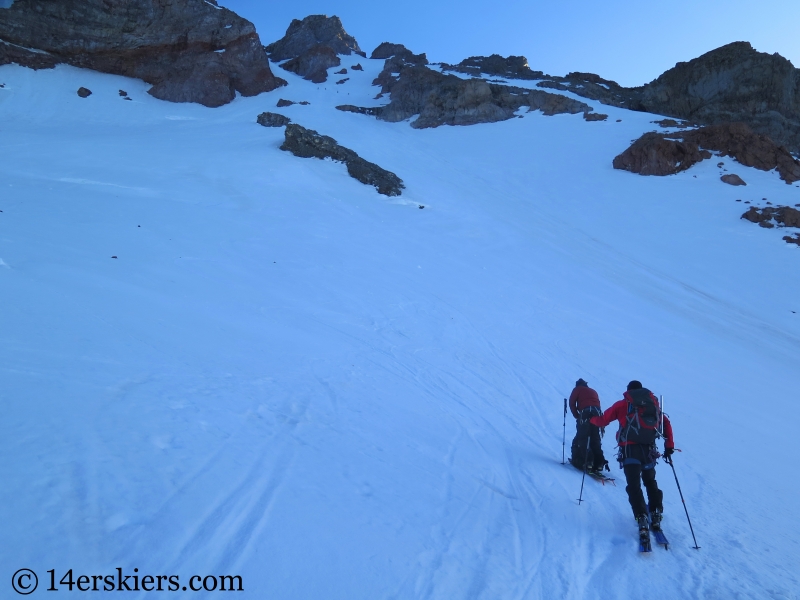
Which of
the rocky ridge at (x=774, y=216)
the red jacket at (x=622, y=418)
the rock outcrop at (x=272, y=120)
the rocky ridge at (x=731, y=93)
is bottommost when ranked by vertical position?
the red jacket at (x=622, y=418)

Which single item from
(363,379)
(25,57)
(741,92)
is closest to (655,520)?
(363,379)

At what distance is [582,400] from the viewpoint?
21.3 ft

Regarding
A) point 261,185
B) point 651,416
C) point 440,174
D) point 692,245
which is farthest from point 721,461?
point 440,174

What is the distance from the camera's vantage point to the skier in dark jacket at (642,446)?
4.98m

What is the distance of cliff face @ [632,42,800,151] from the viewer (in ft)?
122

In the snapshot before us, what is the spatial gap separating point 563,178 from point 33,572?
28.3 meters

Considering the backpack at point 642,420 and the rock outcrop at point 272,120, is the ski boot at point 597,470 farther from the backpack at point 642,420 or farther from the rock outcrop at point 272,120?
the rock outcrop at point 272,120

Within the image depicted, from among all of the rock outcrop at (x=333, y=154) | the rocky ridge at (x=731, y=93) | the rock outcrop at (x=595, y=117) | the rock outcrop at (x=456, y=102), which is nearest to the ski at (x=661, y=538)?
the rock outcrop at (x=333, y=154)

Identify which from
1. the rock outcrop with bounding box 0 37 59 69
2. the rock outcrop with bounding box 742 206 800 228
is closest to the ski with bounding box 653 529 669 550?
the rock outcrop with bounding box 742 206 800 228

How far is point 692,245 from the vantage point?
783 inches

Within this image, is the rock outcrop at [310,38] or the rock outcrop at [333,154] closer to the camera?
the rock outcrop at [333,154]

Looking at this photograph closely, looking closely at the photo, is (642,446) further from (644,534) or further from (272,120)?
(272,120)

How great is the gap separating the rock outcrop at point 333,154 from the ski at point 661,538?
1928 centimetres

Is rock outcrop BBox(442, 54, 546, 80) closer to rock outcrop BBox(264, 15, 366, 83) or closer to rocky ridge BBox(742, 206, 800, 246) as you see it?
rock outcrop BBox(264, 15, 366, 83)
